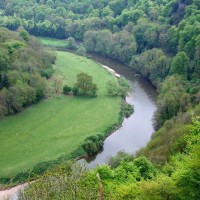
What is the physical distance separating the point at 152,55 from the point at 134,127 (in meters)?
28.6

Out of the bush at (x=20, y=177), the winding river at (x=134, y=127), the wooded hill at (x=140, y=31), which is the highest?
the wooded hill at (x=140, y=31)

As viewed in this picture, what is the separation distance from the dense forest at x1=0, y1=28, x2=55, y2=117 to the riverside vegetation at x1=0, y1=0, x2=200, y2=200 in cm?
2336

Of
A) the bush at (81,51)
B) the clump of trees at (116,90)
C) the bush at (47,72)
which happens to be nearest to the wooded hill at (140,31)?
the bush at (81,51)

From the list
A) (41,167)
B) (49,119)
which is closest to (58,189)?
(41,167)

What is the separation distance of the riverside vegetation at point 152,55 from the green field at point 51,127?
36.9 ft

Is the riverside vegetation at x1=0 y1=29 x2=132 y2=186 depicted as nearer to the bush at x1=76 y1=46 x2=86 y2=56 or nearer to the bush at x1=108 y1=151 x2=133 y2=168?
the bush at x1=108 y1=151 x2=133 y2=168

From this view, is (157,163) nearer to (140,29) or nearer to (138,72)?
(138,72)

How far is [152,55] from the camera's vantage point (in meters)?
90.8

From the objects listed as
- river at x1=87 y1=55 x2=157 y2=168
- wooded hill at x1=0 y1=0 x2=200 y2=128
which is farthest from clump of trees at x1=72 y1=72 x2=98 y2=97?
wooded hill at x1=0 y1=0 x2=200 y2=128

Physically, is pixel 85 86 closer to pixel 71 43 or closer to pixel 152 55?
pixel 152 55

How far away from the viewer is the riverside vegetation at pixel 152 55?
81.9ft

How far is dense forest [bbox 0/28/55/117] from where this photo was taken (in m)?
66.8

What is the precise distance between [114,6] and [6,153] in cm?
8617

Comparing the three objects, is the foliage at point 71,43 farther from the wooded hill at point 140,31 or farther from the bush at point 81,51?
the bush at point 81,51
